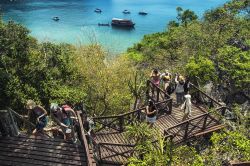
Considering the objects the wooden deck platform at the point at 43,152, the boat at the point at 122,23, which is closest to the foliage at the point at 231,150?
the wooden deck platform at the point at 43,152

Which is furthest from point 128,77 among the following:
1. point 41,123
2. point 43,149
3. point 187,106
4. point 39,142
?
point 43,149

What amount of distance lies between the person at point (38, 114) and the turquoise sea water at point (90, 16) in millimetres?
58054

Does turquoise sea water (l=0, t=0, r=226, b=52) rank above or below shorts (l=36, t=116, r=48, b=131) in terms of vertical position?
below

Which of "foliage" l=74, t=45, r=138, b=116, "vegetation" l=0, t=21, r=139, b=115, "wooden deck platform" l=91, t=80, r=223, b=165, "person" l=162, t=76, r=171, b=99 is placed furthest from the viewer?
"foliage" l=74, t=45, r=138, b=116

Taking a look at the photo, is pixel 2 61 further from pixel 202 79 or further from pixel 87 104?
pixel 202 79

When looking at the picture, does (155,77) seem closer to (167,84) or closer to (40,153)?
(167,84)

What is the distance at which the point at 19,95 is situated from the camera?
17.7 meters

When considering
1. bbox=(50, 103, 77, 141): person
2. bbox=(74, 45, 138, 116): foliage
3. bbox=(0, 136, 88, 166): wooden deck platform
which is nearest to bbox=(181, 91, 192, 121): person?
bbox=(50, 103, 77, 141): person

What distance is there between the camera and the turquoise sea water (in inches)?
3369

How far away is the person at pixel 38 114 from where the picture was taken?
1355cm

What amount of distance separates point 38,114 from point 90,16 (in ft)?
325

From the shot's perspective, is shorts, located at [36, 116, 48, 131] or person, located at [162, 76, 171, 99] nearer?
shorts, located at [36, 116, 48, 131]

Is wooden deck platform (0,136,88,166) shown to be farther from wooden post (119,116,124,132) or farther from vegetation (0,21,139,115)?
wooden post (119,116,124,132)

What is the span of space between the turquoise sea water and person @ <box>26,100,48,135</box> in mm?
58054
